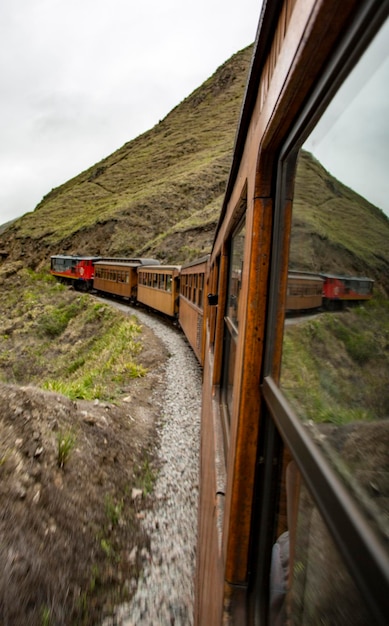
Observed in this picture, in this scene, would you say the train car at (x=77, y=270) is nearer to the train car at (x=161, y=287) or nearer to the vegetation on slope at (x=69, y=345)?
the vegetation on slope at (x=69, y=345)

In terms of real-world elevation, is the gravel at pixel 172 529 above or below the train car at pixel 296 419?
below

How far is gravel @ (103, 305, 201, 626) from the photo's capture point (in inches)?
137

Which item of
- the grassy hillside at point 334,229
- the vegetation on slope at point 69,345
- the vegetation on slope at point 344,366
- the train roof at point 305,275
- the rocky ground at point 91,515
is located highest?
the grassy hillside at point 334,229

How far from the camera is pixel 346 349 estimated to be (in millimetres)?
686

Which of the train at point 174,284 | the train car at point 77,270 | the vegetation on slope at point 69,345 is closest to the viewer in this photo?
the train at point 174,284

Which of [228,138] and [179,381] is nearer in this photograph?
[179,381]

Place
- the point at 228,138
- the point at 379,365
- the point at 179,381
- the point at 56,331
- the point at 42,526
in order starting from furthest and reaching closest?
the point at 228,138
the point at 56,331
the point at 179,381
the point at 42,526
the point at 379,365

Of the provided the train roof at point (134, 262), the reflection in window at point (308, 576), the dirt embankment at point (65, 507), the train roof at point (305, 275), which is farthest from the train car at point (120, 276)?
the reflection in window at point (308, 576)

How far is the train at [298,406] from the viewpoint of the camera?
0.57 meters

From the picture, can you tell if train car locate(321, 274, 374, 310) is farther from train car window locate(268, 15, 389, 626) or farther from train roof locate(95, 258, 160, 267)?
train roof locate(95, 258, 160, 267)

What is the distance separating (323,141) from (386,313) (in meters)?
0.42

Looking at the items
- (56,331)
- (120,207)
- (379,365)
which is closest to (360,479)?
(379,365)

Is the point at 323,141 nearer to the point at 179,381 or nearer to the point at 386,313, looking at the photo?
the point at 386,313

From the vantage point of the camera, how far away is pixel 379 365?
57 cm
